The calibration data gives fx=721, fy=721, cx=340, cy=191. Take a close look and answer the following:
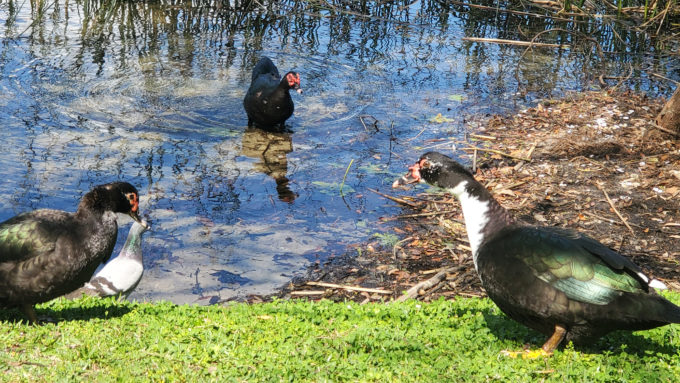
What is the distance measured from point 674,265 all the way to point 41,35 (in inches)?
444

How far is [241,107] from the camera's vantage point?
11266mm

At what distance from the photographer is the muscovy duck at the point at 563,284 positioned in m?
4.29

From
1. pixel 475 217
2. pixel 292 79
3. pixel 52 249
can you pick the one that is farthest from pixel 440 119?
pixel 52 249

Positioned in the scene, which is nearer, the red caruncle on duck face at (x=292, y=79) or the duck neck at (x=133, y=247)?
the duck neck at (x=133, y=247)

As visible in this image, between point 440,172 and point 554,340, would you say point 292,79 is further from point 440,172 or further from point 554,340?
point 554,340

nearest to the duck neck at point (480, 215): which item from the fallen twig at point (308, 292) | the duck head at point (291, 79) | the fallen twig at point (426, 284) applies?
the fallen twig at point (426, 284)

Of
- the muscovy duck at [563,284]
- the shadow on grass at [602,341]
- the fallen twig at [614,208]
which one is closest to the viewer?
the muscovy duck at [563,284]

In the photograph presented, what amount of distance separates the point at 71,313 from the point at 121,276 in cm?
80

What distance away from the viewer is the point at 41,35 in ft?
43.0

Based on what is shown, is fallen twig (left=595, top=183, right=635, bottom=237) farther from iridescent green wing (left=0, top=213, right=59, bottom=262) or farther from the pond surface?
iridescent green wing (left=0, top=213, right=59, bottom=262)

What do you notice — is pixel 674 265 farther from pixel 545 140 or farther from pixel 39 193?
pixel 39 193

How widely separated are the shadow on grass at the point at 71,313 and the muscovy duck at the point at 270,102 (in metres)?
5.11

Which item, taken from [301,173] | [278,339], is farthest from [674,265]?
[301,173]

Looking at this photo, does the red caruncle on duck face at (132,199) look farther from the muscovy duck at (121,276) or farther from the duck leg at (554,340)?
the duck leg at (554,340)
